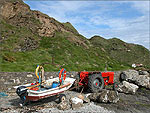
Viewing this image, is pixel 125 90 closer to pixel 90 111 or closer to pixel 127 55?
pixel 90 111

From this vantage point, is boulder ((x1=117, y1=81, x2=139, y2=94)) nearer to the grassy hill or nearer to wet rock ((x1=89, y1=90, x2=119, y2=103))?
wet rock ((x1=89, y1=90, x2=119, y2=103))

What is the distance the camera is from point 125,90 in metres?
11.6

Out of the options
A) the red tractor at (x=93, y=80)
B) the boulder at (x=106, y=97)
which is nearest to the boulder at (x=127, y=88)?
the red tractor at (x=93, y=80)

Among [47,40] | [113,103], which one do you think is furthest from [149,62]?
[113,103]

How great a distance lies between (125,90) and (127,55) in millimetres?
47331

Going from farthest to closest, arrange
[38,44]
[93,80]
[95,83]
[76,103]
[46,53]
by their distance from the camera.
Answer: [38,44] < [46,53] < [95,83] < [93,80] < [76,103]

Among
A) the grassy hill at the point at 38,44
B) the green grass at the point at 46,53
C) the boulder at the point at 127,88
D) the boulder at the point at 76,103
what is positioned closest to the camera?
the boulder at the point at 76,103

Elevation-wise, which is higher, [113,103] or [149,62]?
[149,62]

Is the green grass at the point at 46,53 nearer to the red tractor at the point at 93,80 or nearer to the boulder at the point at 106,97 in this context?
the red tractor at the point at 93,80

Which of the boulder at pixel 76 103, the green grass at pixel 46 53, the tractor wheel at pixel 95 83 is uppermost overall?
the green grass at pixel 46 53

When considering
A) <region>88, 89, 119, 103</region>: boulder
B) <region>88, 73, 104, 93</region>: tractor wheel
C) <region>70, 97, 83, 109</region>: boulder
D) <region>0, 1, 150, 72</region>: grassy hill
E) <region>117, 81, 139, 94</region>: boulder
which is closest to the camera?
<region>70, 97, 83, 109</region>: boulder

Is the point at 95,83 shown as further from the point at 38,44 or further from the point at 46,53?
the point at 38,44

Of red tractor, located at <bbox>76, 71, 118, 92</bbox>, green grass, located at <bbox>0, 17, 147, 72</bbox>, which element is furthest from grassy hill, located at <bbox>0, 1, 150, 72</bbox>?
red tractor, located at <bbox>76, 71, 118, 92</bbox>

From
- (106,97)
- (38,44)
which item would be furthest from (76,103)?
(38,44)
